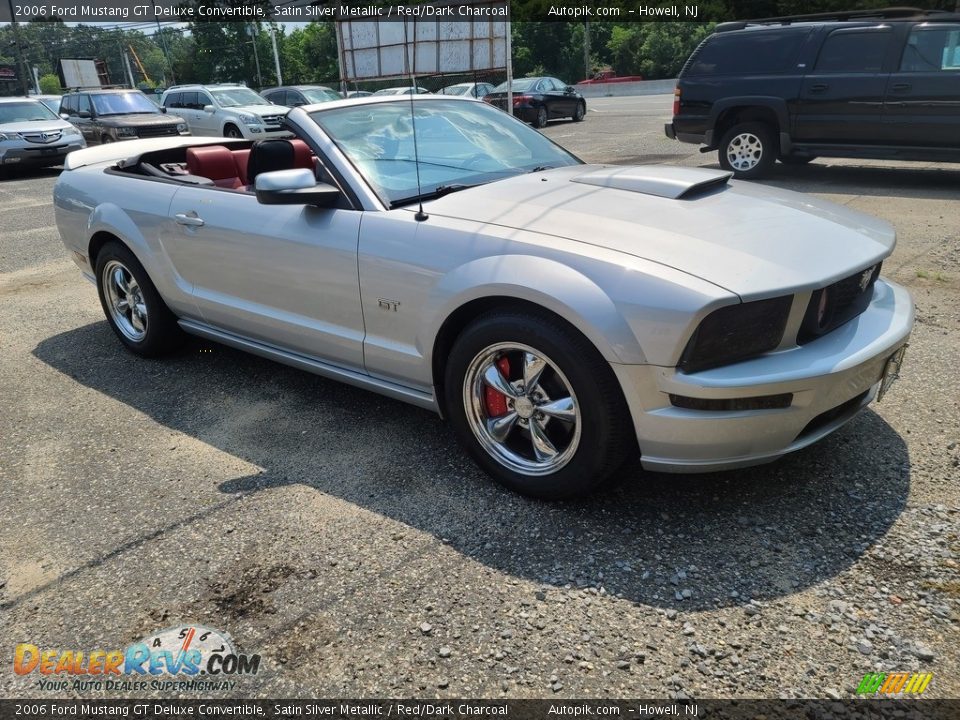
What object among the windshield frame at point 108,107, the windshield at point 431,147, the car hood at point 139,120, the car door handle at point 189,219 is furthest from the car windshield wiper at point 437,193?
the windshield frame at point 108,107

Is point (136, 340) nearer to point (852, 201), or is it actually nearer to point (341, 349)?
point (341, 349)

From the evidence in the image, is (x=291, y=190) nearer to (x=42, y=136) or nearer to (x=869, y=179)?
(x=869, y=179)

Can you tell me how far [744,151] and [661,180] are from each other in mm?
7467

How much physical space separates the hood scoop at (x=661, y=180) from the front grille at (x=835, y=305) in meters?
0.75

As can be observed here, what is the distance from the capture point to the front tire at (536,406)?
268 cm

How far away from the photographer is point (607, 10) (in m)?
48.5

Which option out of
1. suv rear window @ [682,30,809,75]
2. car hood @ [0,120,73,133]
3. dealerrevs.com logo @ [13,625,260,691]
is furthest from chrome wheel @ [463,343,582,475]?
car hood @ [0,120,73,133]

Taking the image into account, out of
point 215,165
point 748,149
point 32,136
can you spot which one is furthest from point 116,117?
point 215,165

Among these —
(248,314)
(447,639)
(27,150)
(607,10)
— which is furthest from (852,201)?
(607,10)

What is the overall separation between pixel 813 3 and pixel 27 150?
3846cm

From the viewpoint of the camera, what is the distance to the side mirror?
3.24m

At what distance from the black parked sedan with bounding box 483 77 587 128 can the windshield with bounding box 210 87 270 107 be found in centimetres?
610

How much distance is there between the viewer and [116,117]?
17.9m

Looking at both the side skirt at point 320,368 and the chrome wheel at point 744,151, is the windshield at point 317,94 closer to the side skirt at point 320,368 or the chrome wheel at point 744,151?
the chrome wheel at point 744,151
